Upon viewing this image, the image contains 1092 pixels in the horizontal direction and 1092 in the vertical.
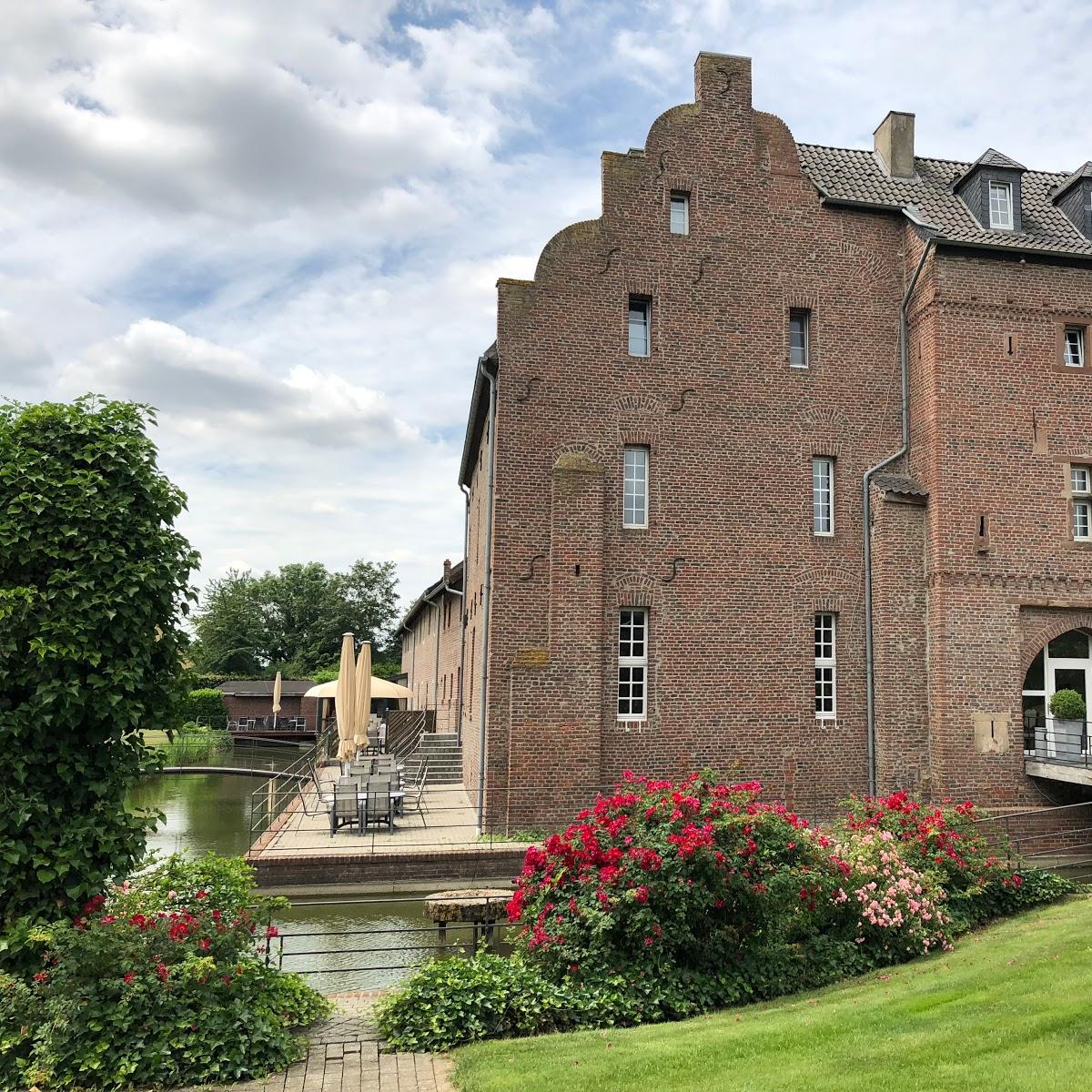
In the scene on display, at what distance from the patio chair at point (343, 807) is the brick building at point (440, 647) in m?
8.60

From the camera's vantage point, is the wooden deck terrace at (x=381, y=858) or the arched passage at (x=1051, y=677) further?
the arched passage at (x=1051, y=677)

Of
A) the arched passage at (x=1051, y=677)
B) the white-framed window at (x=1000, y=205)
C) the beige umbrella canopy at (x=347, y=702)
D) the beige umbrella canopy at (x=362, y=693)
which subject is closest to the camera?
the arched passage at (x=1051, y=677)

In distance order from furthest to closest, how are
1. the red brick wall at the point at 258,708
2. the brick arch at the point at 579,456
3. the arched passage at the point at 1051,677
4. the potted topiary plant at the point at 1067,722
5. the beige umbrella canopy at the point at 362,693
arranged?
the red brick wall at the point at 258,708 → the beige umbrella canopy at the point at 362,693 → the arched passage at the point at 1051,677 → the brick arch at the point at 579,456 → the potted topiary plant at the point at 1067,722

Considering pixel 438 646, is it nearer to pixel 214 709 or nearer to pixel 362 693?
pixel 362 693

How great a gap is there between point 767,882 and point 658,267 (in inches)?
485

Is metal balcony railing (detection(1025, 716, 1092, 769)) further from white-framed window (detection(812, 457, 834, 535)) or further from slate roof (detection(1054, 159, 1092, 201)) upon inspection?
slate roof (detection(1054, 159, 1092, 201))

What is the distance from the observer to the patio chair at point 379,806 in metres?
15.5

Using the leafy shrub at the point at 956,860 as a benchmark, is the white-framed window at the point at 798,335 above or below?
above

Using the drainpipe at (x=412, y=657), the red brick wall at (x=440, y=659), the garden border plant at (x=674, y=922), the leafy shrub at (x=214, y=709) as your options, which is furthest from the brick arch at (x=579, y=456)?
the leafy shrub at (x=214, y=709)

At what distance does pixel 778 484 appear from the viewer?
1758cm

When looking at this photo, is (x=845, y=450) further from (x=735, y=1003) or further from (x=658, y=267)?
(x=735, y=1003)

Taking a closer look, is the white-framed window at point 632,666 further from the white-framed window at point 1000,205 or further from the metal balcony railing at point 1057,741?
the white-framed window at point 1000,205

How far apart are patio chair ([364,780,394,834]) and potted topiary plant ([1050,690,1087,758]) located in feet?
37.6

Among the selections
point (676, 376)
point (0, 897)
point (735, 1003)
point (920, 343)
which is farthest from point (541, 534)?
point (0, 897)
